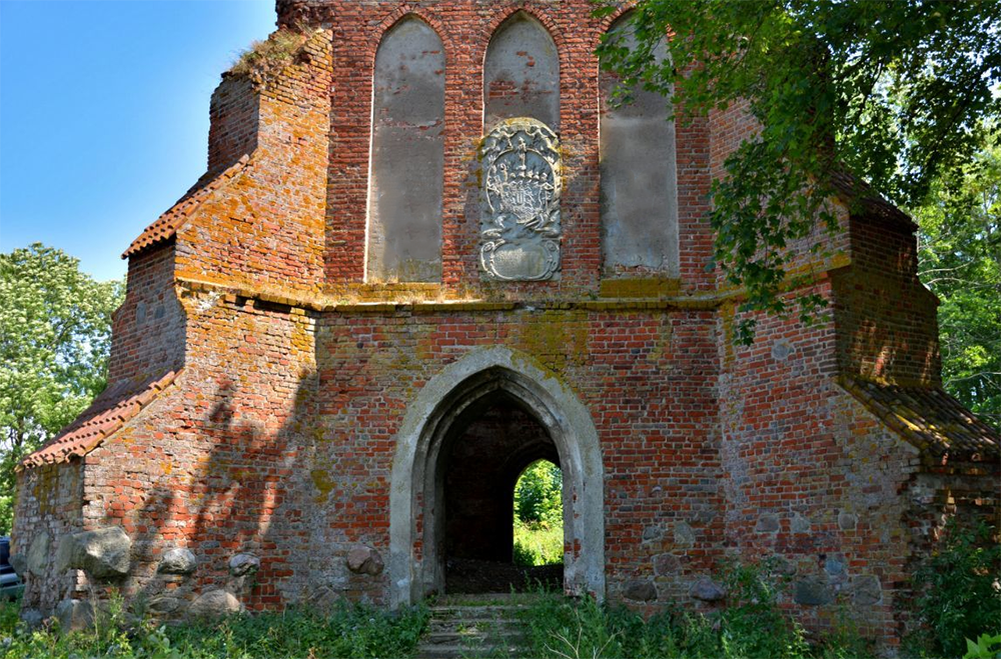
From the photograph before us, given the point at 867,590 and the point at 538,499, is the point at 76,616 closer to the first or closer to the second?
the point at 867,590

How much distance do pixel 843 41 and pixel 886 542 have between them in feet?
15.4

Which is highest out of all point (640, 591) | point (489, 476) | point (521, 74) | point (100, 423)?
point (521, 74)

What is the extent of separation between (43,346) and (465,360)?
17722 mm

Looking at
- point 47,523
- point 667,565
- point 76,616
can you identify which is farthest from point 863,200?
point 47,523

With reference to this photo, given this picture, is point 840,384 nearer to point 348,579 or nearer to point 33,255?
point 348,579

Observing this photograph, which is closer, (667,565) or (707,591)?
(707,591)

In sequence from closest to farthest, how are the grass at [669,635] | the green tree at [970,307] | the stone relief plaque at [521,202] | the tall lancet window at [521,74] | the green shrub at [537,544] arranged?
1. the grass at [669,635]
2. the stone relief plaque at [521,202]
3. the tall lancet window at [521,74]
4. the green tree at [970,307]
5. the green shrub at [537,544]

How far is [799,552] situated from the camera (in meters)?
9.86

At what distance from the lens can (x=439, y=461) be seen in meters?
11.6

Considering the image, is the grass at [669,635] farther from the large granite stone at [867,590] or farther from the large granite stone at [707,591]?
the large granite stone at [867,590]

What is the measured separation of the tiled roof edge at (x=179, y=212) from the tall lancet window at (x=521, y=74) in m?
3.13

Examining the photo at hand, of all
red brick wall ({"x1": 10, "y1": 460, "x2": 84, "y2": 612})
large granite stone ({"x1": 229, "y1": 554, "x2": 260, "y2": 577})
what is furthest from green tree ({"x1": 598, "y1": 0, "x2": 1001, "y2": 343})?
red brick wall ({"x1": 10, "y1": 460, "x2": 84, "y2": 612})

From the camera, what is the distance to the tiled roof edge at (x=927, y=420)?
9.13 meters

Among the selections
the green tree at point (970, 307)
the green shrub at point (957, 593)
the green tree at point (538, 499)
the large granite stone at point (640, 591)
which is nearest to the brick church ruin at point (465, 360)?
the large granite stone at point (640, 591)
